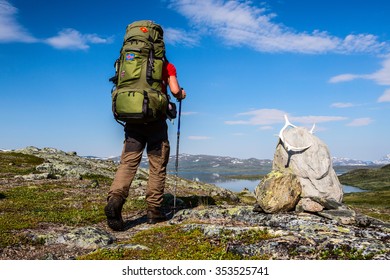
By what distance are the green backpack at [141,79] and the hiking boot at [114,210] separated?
258cm

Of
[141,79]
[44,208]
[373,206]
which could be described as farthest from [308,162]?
[373,206]

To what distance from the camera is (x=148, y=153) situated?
11945 mm

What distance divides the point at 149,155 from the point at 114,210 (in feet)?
7.17

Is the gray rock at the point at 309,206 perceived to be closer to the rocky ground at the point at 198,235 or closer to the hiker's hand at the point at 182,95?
the rocky ground at the point at 198,235

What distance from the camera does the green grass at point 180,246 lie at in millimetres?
8047

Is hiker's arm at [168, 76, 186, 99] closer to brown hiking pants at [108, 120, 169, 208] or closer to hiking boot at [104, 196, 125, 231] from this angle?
brown hiking pants at [108, 120, 169, 208]

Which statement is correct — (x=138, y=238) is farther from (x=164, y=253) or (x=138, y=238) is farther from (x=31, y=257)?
(x=31, y=257)

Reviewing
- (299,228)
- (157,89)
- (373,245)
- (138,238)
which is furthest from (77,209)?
(373,245)

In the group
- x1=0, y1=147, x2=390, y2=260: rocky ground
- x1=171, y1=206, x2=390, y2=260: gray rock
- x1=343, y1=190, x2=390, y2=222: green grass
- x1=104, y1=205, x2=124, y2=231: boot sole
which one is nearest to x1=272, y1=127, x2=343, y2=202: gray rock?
x1=0, y1=147, x2=390, y2=260: rocky ground

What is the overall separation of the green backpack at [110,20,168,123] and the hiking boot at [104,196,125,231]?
2.58 meters

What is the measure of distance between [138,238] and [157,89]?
4.57 meters

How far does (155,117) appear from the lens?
35.2 ft

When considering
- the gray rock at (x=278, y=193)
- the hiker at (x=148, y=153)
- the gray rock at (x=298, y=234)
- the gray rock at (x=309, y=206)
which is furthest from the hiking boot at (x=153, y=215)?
the gray rock at (x=309, y=206)

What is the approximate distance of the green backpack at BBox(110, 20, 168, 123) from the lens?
10492 millimetres
